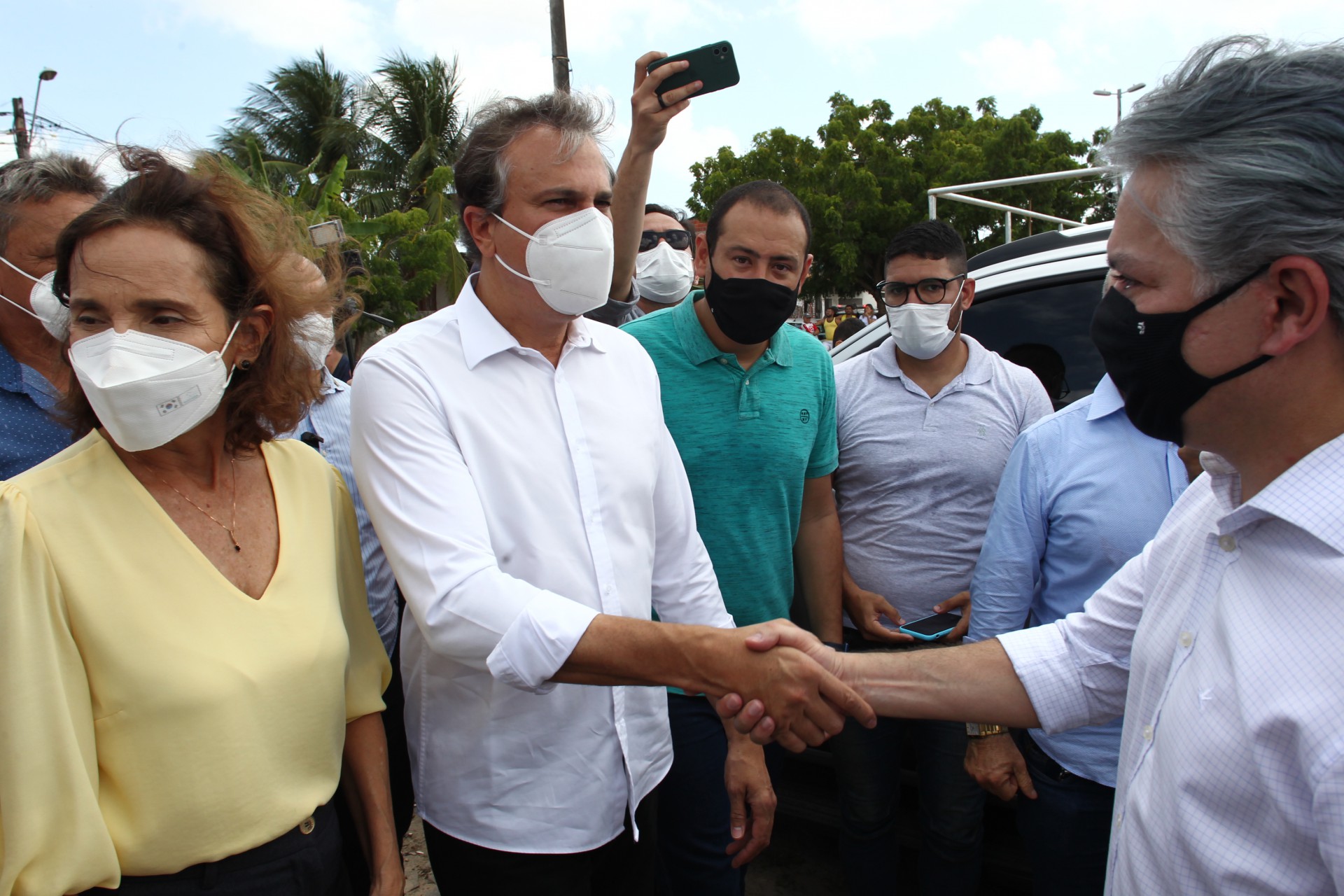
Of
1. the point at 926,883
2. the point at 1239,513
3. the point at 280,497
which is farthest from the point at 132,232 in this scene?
the point at 926,883

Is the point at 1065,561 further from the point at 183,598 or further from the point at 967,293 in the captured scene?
the point at 183,598

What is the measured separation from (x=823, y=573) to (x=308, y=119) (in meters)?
29.4

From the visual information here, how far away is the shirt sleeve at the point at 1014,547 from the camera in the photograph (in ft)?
7.54

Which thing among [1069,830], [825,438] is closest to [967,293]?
[825,438]

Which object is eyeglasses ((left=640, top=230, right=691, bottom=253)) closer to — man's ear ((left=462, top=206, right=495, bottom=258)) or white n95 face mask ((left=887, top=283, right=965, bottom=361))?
white n95 face mask ((left=887, top=283, right=965, bottom=361))

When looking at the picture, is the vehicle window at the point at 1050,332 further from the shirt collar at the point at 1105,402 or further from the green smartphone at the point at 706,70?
the green smartphone at the point at 706,70

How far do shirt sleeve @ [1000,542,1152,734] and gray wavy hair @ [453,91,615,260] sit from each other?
1511 mm

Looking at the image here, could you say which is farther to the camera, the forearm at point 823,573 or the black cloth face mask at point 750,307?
the forearm at point 823,573

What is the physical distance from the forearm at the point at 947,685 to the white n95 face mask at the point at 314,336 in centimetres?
143

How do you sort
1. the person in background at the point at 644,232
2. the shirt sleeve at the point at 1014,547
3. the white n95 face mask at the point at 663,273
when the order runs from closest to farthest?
the shirt sleeve at the point at 1014,547 < the person in background at the point at 644,232 < the white n95 face mask at the point at 663,273

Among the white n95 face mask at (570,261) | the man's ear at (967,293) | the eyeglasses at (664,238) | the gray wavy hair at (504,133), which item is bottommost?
the man's ear at (967,293)

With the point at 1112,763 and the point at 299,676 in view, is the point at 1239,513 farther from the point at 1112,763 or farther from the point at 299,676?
the point at 299,676

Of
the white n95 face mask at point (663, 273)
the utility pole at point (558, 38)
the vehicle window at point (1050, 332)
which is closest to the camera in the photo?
the vehicle window at point (1050, 332)

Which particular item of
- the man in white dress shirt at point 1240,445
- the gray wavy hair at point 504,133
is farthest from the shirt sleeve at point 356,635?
the man in white dress shirt at point 1240,445
